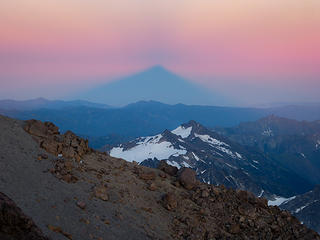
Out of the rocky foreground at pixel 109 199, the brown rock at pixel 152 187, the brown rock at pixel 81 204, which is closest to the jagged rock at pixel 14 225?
the rocky foreground at pixel 109 199

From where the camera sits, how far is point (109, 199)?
19156 mm

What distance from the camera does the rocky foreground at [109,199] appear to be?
15.7 m

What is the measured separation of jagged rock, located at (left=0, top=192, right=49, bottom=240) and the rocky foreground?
12.4 ft

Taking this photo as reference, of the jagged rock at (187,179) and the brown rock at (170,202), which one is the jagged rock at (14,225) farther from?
the jagged rock at (187,179)

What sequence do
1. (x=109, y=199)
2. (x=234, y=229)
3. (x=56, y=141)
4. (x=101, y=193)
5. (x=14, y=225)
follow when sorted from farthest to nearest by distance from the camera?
1. (x=56, y=141)
2. (x=234, y=229)
3. (x=109, y=199)
4. (x=101, y=193)
5. (x=14, y=225)

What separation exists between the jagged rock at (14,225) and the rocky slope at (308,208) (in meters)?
188

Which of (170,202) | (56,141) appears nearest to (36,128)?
(56,141)

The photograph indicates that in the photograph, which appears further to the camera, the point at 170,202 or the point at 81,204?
the point at 170,202

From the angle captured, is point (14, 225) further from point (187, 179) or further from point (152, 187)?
point (187, 179)

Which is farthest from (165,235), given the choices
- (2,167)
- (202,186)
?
(2,167)

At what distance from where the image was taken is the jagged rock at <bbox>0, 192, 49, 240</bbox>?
30.2ft

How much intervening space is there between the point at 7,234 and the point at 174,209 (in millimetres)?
13553

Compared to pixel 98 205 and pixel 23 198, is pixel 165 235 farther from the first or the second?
pixel 23 198

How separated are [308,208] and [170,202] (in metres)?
187
